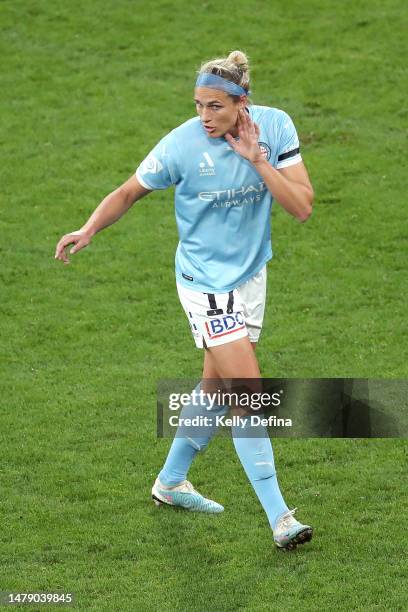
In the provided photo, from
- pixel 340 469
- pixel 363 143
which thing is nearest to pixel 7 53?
pixel 363 143

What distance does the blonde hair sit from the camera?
20.6ft

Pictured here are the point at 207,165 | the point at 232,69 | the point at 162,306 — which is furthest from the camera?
the point at 162,306

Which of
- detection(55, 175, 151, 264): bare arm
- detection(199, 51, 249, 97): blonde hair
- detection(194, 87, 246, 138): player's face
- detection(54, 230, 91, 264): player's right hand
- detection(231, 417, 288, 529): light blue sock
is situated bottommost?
detection(231, 417, 288, 529): light blue sock

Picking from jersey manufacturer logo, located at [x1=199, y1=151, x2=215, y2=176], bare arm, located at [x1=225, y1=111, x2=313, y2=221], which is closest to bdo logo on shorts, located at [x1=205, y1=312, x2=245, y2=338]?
bare arm, located at [x1=225, y1=111, x2=313, y2=221]

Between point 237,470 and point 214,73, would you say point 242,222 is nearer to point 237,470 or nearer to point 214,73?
point 214,73

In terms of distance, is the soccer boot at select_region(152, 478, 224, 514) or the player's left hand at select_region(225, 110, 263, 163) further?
the soccer boot at select_region(152, 478, 224, 514)

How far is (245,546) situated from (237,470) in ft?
3.19

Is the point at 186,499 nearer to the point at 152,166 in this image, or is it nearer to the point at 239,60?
the point at 152,166

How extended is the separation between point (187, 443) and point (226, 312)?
2.95ft

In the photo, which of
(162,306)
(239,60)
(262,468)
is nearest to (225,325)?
(262,468)

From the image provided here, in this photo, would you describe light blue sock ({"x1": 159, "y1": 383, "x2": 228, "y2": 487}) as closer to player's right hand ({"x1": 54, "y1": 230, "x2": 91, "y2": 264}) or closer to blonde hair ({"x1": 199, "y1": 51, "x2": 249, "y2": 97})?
player's right hand ({"x1": 54, "y1": 230, "x2": 91, "y2": 264})

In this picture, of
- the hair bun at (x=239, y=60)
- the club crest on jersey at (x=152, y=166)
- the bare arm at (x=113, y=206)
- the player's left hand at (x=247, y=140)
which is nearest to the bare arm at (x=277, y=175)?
the player's left hand at (x=247, y=140)

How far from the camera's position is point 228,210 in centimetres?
649

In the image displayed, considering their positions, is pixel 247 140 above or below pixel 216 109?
below
